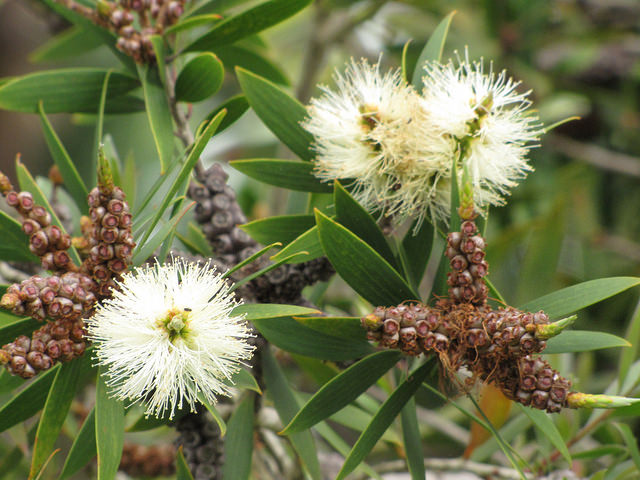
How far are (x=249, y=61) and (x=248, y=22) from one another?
0.23 metres

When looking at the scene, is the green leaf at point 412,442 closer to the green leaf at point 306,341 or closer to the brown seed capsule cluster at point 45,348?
the green leaf at point 306,341

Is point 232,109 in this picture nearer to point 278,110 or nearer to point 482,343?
point 278,110

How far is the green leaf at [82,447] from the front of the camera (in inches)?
26.2

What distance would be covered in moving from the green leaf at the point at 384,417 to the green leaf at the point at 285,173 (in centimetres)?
27

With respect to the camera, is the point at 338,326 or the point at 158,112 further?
the point at 158,112

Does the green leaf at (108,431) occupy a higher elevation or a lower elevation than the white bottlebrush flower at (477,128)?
lower

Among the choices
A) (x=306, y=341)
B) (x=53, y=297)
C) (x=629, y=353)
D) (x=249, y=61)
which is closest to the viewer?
(x=53, y=297)

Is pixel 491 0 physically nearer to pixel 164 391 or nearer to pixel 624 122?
pixel 624 122

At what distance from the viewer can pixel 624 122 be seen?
6.31 feet

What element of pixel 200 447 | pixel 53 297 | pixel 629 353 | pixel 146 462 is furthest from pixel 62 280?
pixel 629 353

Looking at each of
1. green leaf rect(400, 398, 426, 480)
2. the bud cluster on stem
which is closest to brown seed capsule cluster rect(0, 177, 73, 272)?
the bud cluster on stem

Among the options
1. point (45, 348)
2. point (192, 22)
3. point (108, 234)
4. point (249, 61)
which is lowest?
point (45, 348)

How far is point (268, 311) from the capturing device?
0.60 meters

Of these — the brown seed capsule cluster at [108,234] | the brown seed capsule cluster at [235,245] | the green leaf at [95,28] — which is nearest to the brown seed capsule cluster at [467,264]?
the brown seed capsule cluster at [235,245]
